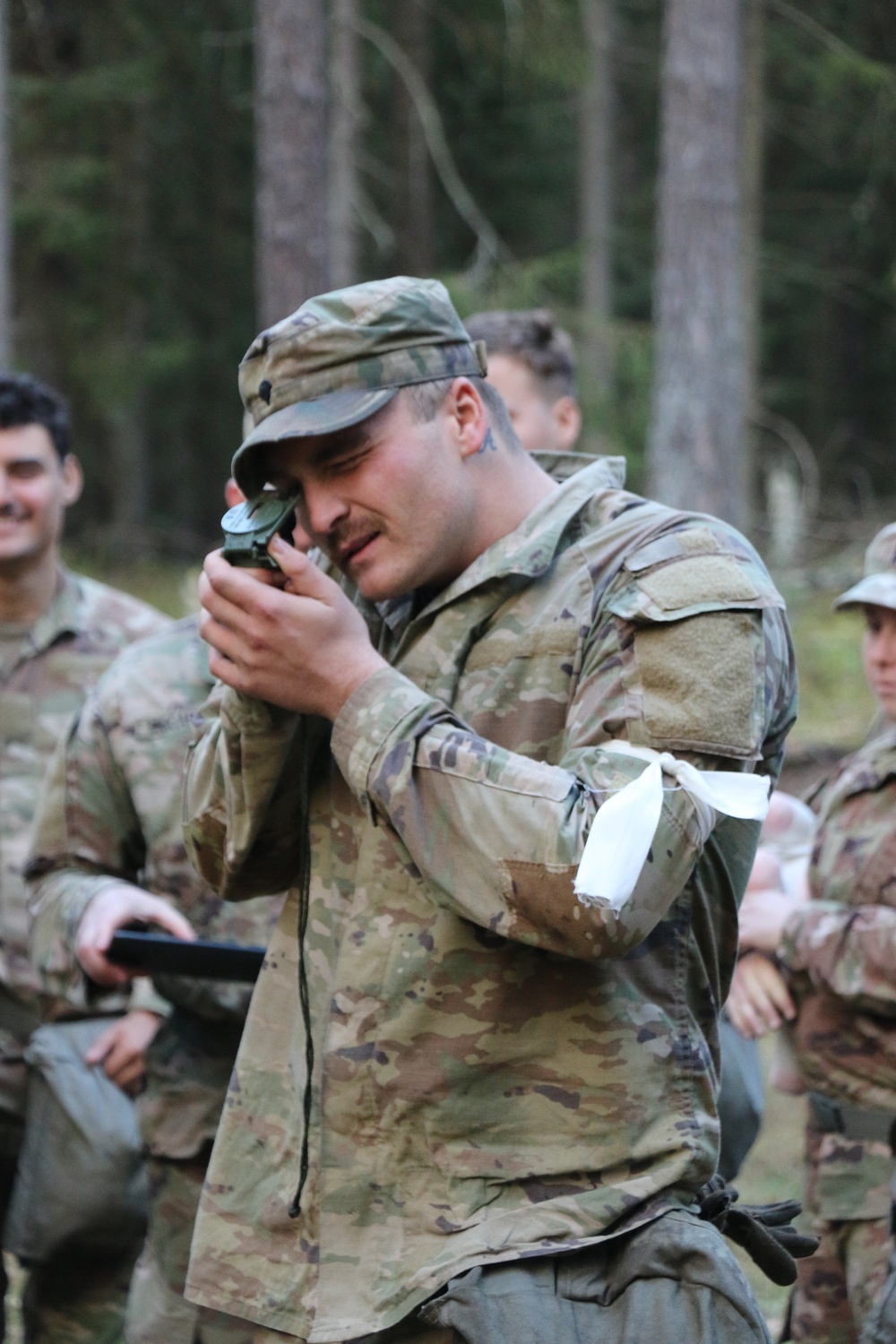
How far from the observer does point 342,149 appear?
1244 centimetres

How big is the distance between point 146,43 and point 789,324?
11495 mm

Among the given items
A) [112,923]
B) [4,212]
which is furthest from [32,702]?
[4,212]

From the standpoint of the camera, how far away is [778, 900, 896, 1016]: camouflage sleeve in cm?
330

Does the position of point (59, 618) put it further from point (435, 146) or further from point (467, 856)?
point (435, 146)

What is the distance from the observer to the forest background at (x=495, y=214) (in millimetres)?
10273

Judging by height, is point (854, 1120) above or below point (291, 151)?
below

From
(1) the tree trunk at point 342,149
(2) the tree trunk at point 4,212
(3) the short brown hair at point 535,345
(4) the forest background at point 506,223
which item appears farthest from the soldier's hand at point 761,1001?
(1) the tree trunk at point 342,149

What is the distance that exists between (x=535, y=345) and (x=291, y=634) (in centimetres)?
300

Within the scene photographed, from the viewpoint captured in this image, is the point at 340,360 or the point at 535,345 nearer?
the point at 340,360

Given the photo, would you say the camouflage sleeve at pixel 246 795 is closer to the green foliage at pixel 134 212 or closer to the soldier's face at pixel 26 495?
the soldier's face at pixel 26 495

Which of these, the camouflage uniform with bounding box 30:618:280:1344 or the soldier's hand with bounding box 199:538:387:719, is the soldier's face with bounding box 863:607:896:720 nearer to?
the camouflage uniform with bounding box 30:618:280:1344

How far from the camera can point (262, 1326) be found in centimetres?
233

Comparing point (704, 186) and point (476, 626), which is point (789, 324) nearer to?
point (704, 186)

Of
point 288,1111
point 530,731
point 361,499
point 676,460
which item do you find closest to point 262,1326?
point 288,1111
